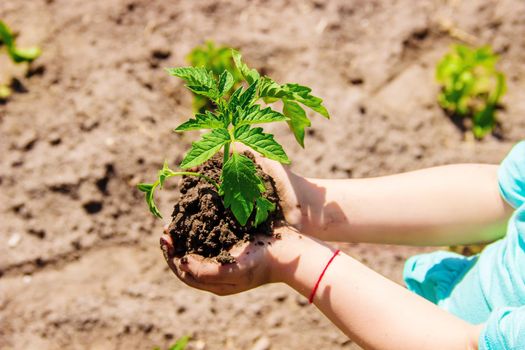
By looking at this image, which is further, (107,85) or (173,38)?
(173,38)

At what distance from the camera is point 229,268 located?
1.56 metres

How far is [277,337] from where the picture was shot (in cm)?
239

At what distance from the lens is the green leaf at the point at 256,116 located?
1434mm

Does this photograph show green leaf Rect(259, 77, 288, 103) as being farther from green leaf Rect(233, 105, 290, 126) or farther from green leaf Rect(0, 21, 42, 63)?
green leaf Rect(0, 21, 42, 63)

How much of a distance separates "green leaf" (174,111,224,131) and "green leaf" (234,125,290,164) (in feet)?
0.16

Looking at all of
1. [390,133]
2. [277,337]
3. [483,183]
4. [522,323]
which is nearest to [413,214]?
[483,183]

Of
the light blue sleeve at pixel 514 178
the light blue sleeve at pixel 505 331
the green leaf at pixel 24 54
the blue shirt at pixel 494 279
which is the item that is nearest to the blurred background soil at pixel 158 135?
the green leaf at pixel 24 54

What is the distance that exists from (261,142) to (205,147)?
5.0 inches

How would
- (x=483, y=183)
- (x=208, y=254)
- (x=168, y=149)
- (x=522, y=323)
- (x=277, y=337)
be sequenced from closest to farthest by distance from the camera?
(x=522, y=323) < (x=208, y=254) < (x=483, y=183) < (x=277, y=337) < (x=168, y=149)

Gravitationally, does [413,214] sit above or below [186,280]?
above

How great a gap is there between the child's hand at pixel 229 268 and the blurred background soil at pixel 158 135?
2.65ft

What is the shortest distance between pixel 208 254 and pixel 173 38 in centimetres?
171

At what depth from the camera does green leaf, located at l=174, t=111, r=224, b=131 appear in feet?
4.59

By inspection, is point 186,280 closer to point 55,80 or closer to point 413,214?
point 413,214
